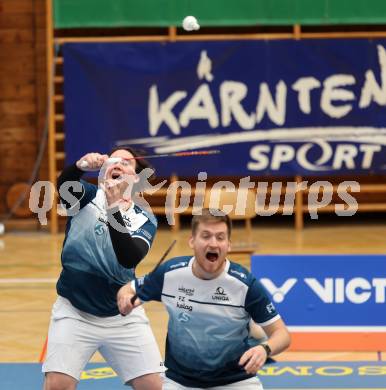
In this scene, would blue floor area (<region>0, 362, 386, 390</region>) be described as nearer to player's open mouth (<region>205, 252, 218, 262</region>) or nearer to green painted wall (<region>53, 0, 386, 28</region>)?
player's open mouth (<region>205, 252, 218, 262</region>)

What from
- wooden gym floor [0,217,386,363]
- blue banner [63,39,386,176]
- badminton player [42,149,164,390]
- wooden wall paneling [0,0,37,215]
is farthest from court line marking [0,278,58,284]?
badminton player [42,149,164,390]

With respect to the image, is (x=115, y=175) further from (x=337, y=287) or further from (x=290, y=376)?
(x=337, y=287)

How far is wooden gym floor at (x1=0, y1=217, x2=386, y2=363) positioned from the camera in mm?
9359

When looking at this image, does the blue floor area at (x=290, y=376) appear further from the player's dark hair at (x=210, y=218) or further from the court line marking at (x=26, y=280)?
the court line marking at (x=26, y=280)

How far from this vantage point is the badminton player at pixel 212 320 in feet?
17.8

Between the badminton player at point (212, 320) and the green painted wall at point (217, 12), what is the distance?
32.7ft

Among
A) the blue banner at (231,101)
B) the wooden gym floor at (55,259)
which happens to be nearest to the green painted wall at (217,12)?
the blue banner at (231,101)

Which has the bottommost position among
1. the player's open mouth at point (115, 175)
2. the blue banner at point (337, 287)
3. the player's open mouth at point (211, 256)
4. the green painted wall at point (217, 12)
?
the blue banner at point (337, 287)

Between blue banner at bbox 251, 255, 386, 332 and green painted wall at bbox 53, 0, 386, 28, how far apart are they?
272 inches

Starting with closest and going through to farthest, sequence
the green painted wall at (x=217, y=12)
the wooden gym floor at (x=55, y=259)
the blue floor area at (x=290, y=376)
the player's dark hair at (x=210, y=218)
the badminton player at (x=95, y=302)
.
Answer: the player's dark hair at (x=210, y=218)
the badminton player at (x=95, y=302)
the blue floor area at (x=290, y=376)
the wooden gym floor at (x=55, y=259)
the green painted wall at (x=217, y=12)

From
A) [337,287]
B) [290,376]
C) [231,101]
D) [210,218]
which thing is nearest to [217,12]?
[231,101]

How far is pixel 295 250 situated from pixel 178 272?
331 inches

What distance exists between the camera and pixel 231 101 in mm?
15406

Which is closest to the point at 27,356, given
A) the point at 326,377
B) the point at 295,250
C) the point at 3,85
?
the point at 326,377
